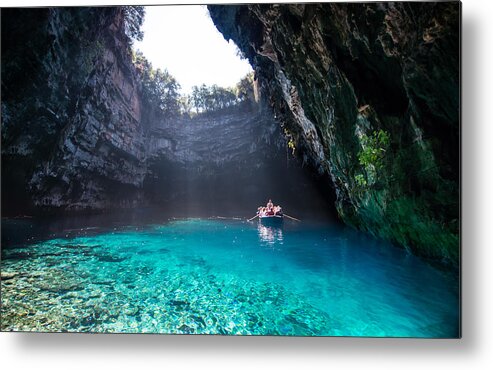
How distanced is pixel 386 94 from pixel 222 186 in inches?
132

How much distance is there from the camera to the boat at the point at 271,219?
5.00 meters

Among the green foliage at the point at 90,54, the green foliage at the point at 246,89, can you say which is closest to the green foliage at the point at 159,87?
the green foliage at the point at 90,54

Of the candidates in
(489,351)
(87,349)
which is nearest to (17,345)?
(87,349)

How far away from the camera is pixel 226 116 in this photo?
7.25 meters

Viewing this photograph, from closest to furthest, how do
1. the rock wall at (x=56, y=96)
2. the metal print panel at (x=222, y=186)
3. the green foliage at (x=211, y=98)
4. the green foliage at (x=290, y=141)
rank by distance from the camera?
the metal print panel at (x=222, y=186), the rock wall at (x=56, y=96), the green foliage at (x=211, y=98), the green foliage at (x=290, y=141)

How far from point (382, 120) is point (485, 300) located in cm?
294

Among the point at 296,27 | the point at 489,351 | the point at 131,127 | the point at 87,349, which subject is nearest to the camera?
the point at 489,351

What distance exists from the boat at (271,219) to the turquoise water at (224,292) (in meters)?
0.13

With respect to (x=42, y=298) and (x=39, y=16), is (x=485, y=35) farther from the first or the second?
(x=42, y=298)

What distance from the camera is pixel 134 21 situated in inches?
155

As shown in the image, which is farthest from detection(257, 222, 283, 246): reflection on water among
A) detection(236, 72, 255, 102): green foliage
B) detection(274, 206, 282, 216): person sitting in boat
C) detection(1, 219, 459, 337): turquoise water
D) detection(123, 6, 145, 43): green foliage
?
detection(123, 6, 145, 43): green foliage

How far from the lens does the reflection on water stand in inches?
200

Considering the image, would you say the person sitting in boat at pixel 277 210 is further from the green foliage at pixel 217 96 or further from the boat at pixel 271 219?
the green foliage at pixel 217 96

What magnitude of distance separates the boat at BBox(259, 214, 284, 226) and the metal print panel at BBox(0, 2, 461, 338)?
3cm
